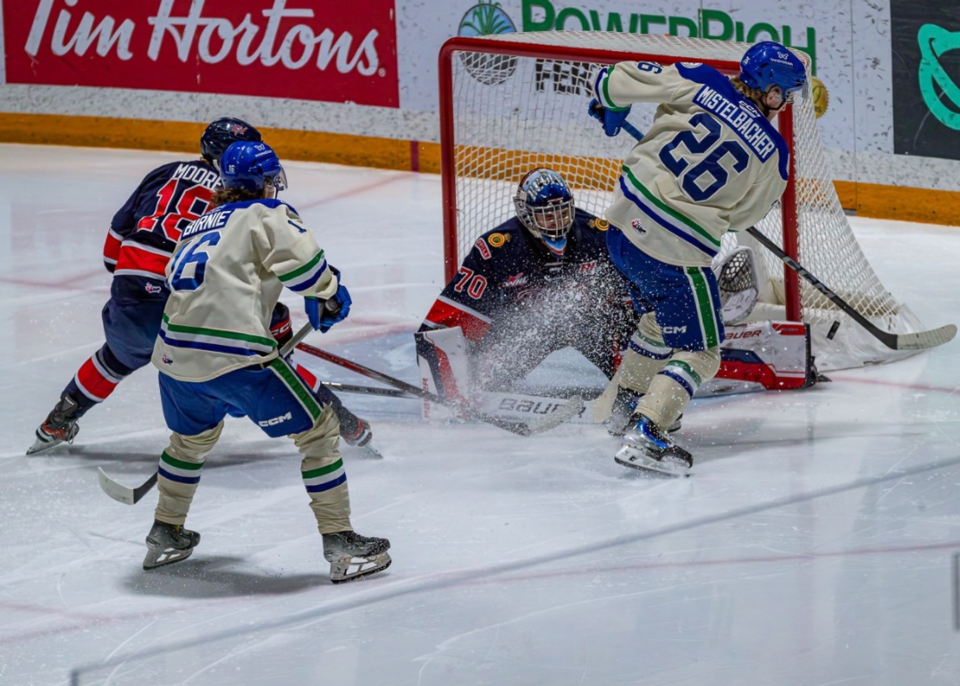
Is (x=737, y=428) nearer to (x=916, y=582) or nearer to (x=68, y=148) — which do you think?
(x=916, y=582)

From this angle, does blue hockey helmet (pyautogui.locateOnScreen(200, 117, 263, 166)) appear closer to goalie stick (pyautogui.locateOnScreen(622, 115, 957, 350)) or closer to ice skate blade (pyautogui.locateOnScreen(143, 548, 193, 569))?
ice skate blade (pyautogui.locateOnScreen(143, 548, 193, 569))

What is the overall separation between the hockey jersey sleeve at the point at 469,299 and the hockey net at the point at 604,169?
52cm

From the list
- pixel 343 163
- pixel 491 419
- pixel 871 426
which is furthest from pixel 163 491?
pixel 343 163

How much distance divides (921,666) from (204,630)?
1.32 m

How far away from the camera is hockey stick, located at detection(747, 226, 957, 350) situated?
14.3ft

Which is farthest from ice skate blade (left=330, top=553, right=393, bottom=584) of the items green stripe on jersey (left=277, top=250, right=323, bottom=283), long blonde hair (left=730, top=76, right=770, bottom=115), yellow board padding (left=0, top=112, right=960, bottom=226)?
yellow board padding (left=0, top=112, right=960, bottom=226)

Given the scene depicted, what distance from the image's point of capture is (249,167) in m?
3.01

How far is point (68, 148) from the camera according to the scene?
851 cm

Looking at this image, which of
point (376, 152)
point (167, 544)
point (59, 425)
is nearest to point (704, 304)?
point (167, 544)

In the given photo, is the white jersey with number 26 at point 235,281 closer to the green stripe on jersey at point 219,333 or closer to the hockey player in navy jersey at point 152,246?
the green stripe on jersey at point 219,333

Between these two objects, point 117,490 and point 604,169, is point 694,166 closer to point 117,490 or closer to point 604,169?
point 117,490

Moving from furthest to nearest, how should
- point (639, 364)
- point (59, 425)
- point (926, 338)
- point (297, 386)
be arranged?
1. point (926, 338)
2. point (639, 364)
3. point (59, 425)
4. point (297, 386)

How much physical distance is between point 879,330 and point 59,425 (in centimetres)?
240

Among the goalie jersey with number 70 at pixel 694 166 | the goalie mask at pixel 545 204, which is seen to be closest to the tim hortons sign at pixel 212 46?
the goalie mask at pixel 545 204
